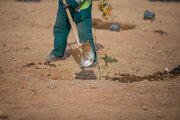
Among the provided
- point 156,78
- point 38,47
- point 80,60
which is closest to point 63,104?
point 80,60

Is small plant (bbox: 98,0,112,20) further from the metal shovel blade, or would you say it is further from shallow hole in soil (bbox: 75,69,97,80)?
shallow hole in soil (bbox: 75,69,97,80)

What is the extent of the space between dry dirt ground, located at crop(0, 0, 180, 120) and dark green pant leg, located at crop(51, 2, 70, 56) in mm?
230

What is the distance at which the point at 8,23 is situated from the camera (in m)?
5.34

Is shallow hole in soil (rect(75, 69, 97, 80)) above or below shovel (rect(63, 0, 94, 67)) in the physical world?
below

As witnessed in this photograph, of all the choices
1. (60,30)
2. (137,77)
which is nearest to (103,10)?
(60,30)

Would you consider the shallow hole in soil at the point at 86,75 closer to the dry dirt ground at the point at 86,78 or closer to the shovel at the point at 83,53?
the dry dirt ground at the point at 86,78

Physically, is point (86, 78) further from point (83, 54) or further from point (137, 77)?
point (137, 77)

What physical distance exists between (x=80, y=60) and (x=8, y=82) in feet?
2.97

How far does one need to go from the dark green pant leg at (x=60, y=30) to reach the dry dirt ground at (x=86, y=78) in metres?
0.23

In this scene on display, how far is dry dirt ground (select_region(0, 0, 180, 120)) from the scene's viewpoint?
1.93m

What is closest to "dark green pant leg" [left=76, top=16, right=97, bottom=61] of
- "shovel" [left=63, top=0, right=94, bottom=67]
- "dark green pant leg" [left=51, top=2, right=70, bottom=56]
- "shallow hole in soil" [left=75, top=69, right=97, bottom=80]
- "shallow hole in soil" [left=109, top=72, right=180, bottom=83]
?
"dark green pant leg" [left=51, top=2, right=70, bottom=56]

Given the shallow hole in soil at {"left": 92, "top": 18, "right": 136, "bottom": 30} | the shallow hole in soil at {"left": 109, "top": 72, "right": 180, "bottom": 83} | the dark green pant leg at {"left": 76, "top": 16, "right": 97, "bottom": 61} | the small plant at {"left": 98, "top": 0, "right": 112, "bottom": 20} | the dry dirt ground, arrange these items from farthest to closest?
the shallow hole in soil at {"left": 92, "top": 18, "right": 136, "bottom": 30} → the dark green pant leg at {"left": 76, "top": 16, "right": 97, "bottom": 61} → the shallow hole in soil at {"left": 109, "top": 72, "right": 180, "bottom": 83} → the small plant at {"left": 98, "top": 0, "right": 112, "bottom": 20} → the dry dirt ground

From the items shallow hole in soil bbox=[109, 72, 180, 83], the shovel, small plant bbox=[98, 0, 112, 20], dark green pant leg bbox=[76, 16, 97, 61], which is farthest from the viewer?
dark green pant leg bbox=[76, 16, 97, 61]

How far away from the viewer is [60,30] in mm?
3158
